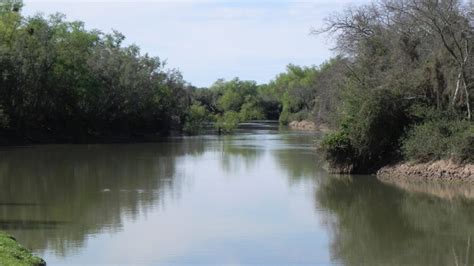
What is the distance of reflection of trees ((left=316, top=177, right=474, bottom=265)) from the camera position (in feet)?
53.5

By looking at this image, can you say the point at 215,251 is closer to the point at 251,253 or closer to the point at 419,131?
the point at 251,253

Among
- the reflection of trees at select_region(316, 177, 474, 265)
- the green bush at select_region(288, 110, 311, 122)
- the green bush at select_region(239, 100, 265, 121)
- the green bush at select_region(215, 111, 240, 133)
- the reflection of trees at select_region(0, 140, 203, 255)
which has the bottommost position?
the reflection of trees at select_region(316, 177, 474, 265)

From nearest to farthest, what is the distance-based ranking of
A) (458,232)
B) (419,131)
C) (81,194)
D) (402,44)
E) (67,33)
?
1. (458,232)
2. (81,194)
3. (419,131)
4. (402,44)
5. (67,33)

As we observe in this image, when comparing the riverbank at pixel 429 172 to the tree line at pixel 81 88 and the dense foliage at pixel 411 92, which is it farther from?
the tree line at pixel 81 88

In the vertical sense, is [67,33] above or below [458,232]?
above

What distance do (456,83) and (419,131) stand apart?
3.15m

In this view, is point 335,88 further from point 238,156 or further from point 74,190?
point 74,190

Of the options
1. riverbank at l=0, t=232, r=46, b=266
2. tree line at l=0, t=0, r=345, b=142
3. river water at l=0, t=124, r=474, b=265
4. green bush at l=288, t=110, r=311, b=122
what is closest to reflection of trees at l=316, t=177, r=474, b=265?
river water at l=0, t=124, r=474, b=265

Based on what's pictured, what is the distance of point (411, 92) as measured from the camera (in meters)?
32.7

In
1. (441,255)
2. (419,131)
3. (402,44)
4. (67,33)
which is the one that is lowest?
(441,255)

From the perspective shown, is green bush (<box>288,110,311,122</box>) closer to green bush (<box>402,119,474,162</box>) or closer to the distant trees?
the distant trees

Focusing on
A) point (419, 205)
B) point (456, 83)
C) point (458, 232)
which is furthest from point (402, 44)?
point (458, 232)

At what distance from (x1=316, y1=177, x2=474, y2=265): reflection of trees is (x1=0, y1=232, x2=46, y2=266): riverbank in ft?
23.5

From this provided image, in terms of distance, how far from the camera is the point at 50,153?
47.1 metres
